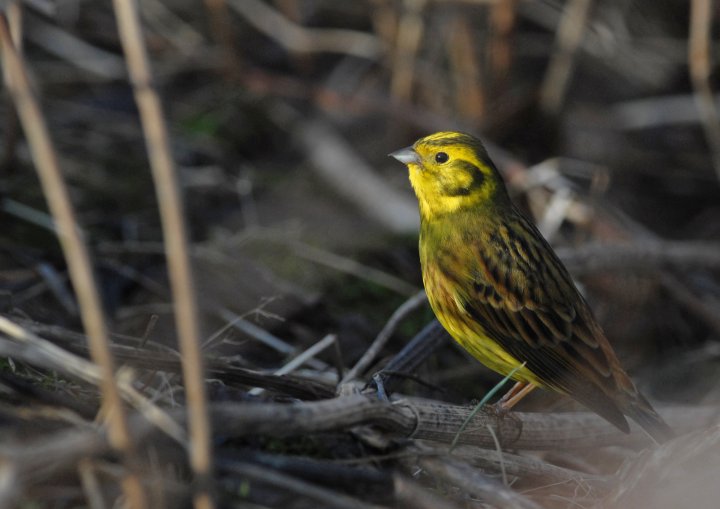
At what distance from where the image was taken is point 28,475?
1.94 m

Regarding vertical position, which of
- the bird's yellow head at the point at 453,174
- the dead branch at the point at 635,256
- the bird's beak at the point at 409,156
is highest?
the bird's beak at the point at 409,156

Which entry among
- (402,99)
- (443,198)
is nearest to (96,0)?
(402,99)

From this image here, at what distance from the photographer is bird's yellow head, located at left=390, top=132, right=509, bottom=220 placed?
3.71 m

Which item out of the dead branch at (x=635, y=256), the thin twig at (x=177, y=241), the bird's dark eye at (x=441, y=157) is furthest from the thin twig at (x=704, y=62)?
the thin twig at (x=177, y=241)

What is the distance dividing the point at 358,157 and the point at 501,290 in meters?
2.92

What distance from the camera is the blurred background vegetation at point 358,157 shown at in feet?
14.1

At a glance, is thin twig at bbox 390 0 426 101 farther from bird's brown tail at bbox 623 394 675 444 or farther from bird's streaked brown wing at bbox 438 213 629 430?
bird's brown tail at bbox 623 394 675 444

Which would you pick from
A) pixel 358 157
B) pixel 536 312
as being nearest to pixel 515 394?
pixel 536 312

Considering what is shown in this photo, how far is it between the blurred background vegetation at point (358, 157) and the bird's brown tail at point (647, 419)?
66 centimetres

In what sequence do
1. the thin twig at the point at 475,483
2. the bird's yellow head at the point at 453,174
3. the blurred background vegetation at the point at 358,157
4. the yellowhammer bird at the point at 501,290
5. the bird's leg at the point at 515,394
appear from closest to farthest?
1. the thin twig at the point at 475,483
2. the yellowhammer bird at the point at 501,290
3. the bird's leg at the point at 515,394
4. the bird's yellow head at the point at 453,174
5. the blurred background vegetation at the point at 358,157

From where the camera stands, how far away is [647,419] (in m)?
3.26

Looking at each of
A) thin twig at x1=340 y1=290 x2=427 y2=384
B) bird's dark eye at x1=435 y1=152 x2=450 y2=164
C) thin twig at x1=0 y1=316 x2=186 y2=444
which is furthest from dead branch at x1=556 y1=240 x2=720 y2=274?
thin twig at x1=0 y1=316 x2=186 y2=444

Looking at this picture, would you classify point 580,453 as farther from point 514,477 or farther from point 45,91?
point 45,91

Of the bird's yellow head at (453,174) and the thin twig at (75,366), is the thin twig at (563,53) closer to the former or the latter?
the bird's yellow head at (453,174)
